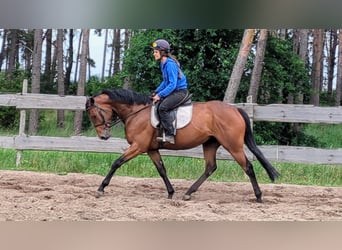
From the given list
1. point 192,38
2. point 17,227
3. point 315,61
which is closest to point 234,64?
point 192,38

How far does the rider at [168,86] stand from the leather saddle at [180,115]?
0.06 metres

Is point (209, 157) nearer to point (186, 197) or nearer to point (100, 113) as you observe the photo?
point (186, 197)

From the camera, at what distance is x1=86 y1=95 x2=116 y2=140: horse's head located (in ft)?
15.6

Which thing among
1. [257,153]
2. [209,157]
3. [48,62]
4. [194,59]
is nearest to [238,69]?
[194,59]

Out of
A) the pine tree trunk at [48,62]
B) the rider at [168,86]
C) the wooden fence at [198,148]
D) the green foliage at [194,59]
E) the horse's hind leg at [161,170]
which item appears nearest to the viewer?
the rider at [168,86]

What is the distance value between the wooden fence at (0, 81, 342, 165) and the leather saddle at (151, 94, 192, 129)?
5.88ft

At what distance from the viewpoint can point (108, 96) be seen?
189 inches

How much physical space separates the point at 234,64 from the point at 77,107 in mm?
3528

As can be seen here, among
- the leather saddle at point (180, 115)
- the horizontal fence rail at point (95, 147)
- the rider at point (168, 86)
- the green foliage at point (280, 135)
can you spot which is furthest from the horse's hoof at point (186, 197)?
the green foliage at point (280, 135)

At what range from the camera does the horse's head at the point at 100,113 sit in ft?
15.6

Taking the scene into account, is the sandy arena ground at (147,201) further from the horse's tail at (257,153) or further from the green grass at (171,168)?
the green grass at (171,168)

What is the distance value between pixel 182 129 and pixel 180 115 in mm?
145

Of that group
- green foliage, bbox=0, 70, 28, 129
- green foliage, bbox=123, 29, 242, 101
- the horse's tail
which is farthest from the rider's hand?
green foliage, bbox=0, 70, 28, 129
